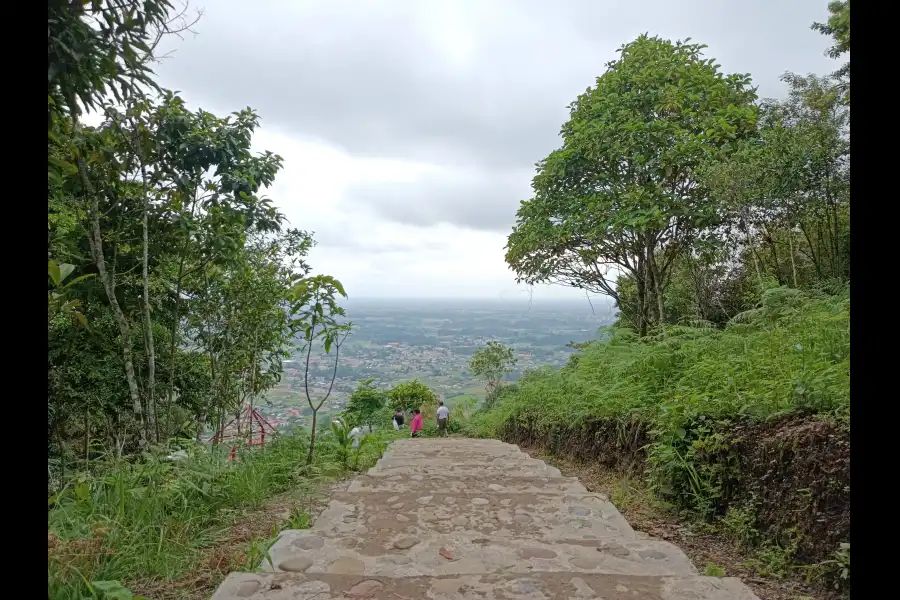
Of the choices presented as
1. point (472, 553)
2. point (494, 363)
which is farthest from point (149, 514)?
point (494, 363)

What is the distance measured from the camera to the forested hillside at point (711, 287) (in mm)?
2029

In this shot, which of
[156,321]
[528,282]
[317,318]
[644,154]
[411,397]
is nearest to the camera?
[317,318]

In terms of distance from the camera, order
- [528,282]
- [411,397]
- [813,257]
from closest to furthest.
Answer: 1. [813,257]
2. [528,282]
3. [411,397]

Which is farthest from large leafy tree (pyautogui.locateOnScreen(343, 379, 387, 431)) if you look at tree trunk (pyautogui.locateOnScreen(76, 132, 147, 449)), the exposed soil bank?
the exposed soil bank

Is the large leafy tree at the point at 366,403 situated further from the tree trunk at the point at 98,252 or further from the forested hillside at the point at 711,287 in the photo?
the tree trunk at the point at 98,252

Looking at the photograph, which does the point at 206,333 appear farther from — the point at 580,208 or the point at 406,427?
the point at 406,427

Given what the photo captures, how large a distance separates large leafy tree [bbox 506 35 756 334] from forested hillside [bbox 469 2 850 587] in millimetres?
26

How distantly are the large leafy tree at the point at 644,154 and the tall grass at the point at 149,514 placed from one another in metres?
5.13

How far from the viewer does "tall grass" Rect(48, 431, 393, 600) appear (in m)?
1.69

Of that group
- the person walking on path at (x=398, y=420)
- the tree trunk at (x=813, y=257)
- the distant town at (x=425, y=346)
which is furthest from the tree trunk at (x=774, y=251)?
the person walking on path at (x=398, y=420)

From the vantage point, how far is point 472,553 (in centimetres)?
191

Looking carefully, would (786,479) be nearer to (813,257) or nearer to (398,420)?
(813,257)

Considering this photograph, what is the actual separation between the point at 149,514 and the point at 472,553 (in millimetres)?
1478

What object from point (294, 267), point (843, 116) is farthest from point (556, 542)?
point (843, 116)
